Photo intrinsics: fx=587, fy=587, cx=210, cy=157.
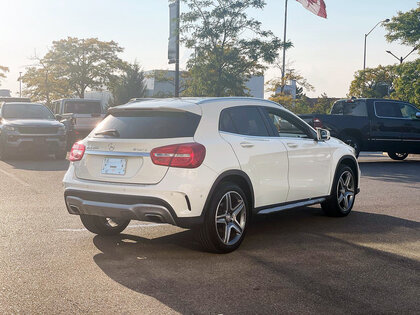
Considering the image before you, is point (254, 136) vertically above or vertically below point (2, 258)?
above

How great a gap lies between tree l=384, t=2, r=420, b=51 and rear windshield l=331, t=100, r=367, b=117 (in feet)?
107

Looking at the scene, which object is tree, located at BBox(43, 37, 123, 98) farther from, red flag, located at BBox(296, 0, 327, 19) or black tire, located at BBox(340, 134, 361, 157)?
black tire, located at BBox(340, 134, 361, 157)

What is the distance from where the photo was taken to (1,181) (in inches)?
477

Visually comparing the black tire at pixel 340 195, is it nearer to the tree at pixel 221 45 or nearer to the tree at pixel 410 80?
the tree at pixel 221 45

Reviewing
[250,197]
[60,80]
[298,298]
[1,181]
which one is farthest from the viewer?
[60,80]

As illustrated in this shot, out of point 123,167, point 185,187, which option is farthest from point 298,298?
point 123,167

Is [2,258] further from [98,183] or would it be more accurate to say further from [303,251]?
[303,251]

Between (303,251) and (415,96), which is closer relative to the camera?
(303,251)

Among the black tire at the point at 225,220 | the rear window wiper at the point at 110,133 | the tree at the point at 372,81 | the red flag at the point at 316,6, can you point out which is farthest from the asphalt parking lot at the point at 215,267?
the tree at the point at 372,81

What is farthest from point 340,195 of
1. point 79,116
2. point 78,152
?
point 79,116

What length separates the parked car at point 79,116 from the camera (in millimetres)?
22031

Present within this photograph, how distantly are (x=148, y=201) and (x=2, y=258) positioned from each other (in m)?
1.58

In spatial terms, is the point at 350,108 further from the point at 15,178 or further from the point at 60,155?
the point at 15,178

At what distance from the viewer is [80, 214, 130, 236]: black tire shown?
675cm
